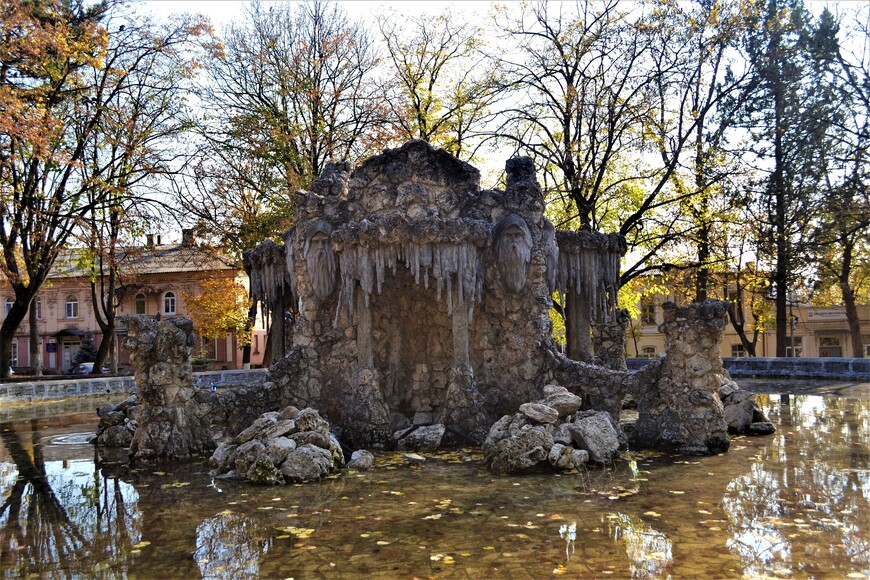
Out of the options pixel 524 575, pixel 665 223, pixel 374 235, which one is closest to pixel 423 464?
pixel 374 235

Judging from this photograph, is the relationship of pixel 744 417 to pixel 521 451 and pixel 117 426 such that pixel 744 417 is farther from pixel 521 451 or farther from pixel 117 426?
pixel 117 426

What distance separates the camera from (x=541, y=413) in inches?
413

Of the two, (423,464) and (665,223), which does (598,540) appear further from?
(665,223)

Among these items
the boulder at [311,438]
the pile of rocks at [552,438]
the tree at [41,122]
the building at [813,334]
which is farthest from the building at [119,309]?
the pile of rocks at [552,438]

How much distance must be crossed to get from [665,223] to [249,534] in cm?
1986

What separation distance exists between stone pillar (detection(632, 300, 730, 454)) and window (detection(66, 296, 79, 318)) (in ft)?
161

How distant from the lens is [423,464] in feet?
34.6

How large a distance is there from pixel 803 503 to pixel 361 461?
5.43 m

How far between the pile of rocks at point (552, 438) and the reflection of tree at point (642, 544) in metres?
2.40

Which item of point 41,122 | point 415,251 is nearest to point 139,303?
point 41,122

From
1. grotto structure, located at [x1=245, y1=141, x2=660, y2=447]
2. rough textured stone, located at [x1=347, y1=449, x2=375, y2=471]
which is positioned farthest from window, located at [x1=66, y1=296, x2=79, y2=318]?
rough textured stone, located at [x1=347, y1=449, x2=375, y2=471]

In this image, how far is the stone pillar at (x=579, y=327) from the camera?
15086 mm

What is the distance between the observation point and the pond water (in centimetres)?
598

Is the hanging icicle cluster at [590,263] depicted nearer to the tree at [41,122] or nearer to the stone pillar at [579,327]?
the stone pillar at [579,327]
